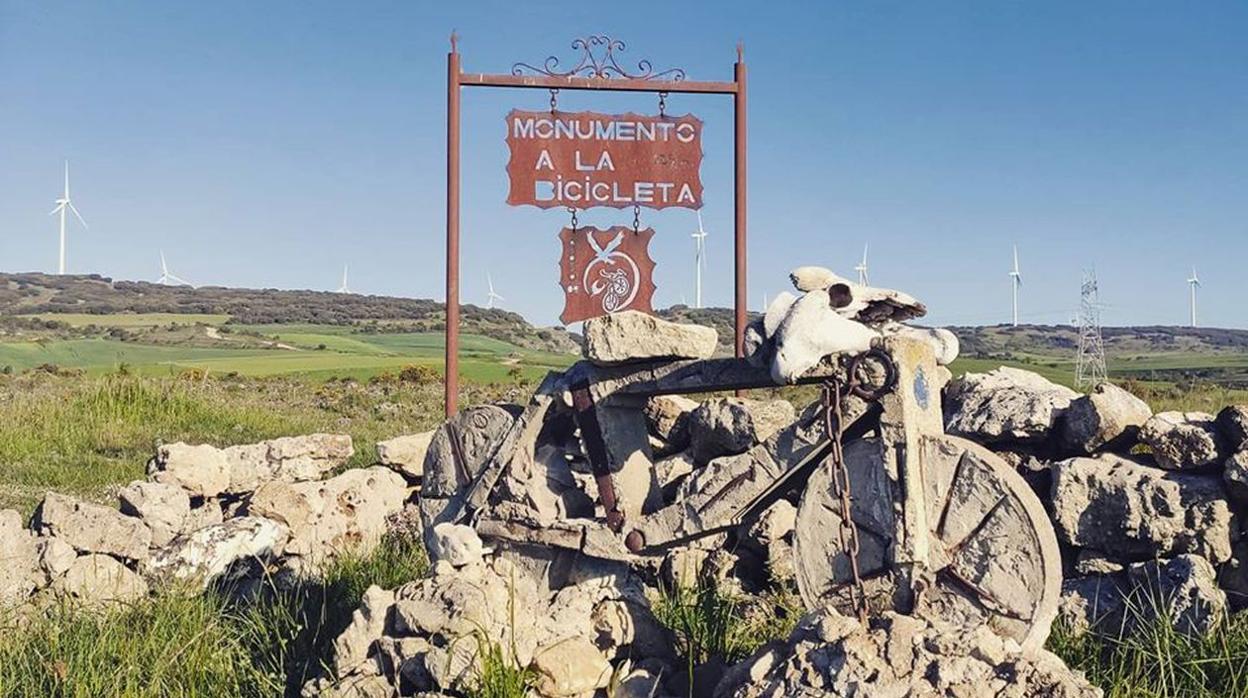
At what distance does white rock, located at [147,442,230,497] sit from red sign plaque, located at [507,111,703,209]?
304 centimetres

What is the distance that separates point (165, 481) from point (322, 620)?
11.2ft

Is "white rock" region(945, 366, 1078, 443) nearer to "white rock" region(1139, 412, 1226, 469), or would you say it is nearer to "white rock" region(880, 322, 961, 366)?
"white rock" region(1139, 412, 1226, 469)

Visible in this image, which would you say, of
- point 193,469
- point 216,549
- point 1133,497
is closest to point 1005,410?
point 1133,497

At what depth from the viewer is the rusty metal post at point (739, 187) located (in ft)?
31.6

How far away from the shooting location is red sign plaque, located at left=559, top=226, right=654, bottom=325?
31.1 feet

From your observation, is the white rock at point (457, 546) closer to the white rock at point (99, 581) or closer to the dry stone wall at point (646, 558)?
the dry stone wall at point (646, 558)

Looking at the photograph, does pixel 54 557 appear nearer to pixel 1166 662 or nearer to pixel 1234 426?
pixel 1166 662

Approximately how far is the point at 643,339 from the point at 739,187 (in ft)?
14.4

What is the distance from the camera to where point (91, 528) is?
729cm

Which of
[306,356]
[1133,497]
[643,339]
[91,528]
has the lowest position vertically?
[91,528]

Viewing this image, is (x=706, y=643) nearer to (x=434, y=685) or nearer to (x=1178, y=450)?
(x=434, y=685)

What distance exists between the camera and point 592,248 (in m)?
9.52

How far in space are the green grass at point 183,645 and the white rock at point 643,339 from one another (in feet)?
5.95

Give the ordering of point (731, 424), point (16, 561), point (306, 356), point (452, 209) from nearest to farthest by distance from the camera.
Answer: point (16, 561)
point (731, 424)
point (452, 209)
point (306, 356)
